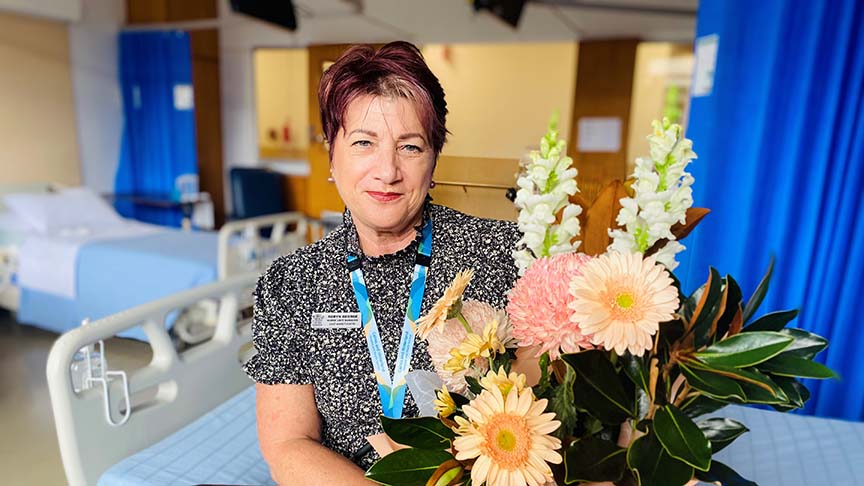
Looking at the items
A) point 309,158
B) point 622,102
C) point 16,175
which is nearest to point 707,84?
point 622,102

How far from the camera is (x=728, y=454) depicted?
1411 mm

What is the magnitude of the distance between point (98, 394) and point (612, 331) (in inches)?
54.0

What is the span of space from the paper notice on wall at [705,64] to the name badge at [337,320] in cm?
160

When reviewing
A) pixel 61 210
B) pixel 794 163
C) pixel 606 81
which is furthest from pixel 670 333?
pixel 61 210

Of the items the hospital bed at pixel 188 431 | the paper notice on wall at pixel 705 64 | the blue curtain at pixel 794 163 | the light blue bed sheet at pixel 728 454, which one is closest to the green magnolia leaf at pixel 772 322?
the hospital bed at pixel 188 431

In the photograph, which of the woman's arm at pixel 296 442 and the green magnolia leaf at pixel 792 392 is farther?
the woman's arm at pixel 296 442

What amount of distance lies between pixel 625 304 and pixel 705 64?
1.78 metres

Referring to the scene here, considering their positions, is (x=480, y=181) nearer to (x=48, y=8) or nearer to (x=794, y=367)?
(x=794, y=367)

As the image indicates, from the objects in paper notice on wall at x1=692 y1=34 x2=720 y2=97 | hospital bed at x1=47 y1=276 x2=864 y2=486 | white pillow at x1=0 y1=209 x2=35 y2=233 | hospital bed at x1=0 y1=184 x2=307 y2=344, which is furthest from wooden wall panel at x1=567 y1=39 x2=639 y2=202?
white pillow at x1=0 y1=209 x2=35 y2=233

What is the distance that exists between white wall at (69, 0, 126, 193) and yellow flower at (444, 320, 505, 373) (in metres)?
5.86

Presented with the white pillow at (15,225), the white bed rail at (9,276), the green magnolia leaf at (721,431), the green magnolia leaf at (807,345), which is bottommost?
the white bed rail at (9,276)

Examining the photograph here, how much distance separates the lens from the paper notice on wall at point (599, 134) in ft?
15.0

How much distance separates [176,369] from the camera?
1552 mm

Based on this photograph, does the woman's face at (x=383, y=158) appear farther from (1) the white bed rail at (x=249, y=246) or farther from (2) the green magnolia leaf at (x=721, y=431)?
(1) the white bed rail at (x=249, y=246)
